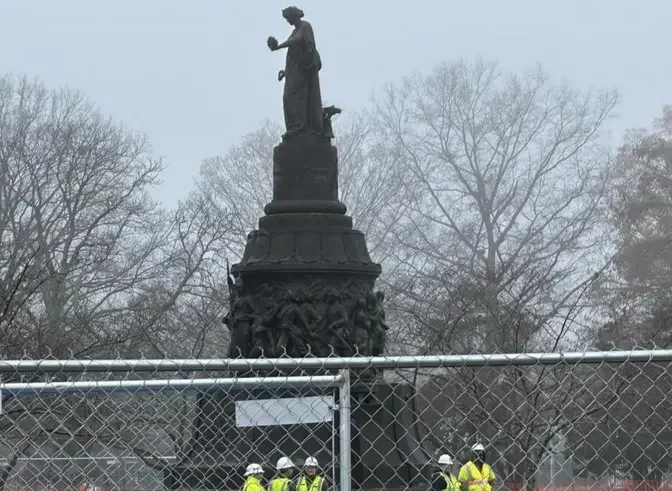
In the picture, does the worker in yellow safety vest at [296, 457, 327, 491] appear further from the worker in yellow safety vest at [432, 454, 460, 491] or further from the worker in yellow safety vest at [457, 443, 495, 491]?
the worker in yellow safety vest at [457, 443, 495, 491]

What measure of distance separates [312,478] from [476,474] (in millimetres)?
3380

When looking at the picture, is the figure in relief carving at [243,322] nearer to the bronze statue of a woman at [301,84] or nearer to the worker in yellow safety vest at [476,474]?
the bronze statue of a woman at [301,84]

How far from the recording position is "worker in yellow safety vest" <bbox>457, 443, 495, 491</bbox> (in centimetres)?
936

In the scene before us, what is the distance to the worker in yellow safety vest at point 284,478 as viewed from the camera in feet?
27.1

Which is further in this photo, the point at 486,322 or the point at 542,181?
the point at 542,181

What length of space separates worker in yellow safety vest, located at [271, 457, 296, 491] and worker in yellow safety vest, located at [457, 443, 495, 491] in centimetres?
106

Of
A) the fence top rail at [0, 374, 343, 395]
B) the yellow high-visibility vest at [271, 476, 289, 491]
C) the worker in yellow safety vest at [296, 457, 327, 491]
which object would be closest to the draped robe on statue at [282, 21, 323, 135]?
the yellow high-visibility vest at [271, 476, 289, 491]

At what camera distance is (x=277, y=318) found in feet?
47.9

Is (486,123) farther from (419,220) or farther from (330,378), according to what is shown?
(330,378)

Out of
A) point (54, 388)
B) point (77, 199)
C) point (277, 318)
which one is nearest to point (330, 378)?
point (54, 388)

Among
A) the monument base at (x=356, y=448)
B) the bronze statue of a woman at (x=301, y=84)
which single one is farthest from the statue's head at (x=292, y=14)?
the monument base at (x=356, y=448)

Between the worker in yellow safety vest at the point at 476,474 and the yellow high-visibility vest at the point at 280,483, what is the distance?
1.10 m

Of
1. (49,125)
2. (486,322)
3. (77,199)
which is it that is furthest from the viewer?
(49,125)

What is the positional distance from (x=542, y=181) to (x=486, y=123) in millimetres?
3312
